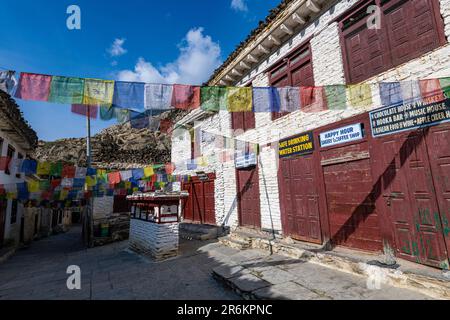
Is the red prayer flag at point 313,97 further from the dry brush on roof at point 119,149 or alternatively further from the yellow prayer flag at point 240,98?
the dry brush on roof at point 119,149

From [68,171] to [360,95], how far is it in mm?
10301

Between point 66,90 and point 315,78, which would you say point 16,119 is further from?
point 315,78

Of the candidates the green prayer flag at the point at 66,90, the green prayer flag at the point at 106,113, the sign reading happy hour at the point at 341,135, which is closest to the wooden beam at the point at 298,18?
the sign reading happy hour at the point at 341,135

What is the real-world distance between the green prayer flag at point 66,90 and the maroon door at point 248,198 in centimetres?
619

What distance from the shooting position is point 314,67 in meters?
7.18

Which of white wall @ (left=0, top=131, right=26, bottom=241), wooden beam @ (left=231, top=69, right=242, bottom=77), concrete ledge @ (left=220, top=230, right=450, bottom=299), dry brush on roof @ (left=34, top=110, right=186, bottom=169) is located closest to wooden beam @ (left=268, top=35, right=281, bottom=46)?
wooden beam @ (left=231, top=69, right=242, bottom=77)

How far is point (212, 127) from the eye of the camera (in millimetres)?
12336

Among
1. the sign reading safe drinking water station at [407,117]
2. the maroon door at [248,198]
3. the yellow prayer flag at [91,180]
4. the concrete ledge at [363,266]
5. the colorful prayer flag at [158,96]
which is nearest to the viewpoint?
the concrete ledge at [363,266]

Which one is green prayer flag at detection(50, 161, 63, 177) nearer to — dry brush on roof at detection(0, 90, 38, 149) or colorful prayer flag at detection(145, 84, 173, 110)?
dry brush on roof at detection(0, 90, 38, 149)

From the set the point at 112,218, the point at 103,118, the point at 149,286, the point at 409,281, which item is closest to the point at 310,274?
the point at 409,281

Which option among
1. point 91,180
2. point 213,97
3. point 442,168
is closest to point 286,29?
point 213,97

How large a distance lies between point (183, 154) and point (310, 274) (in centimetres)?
1108

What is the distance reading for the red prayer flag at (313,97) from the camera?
5751 millimetres

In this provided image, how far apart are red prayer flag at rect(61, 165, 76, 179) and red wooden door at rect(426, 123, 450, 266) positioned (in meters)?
11.1
